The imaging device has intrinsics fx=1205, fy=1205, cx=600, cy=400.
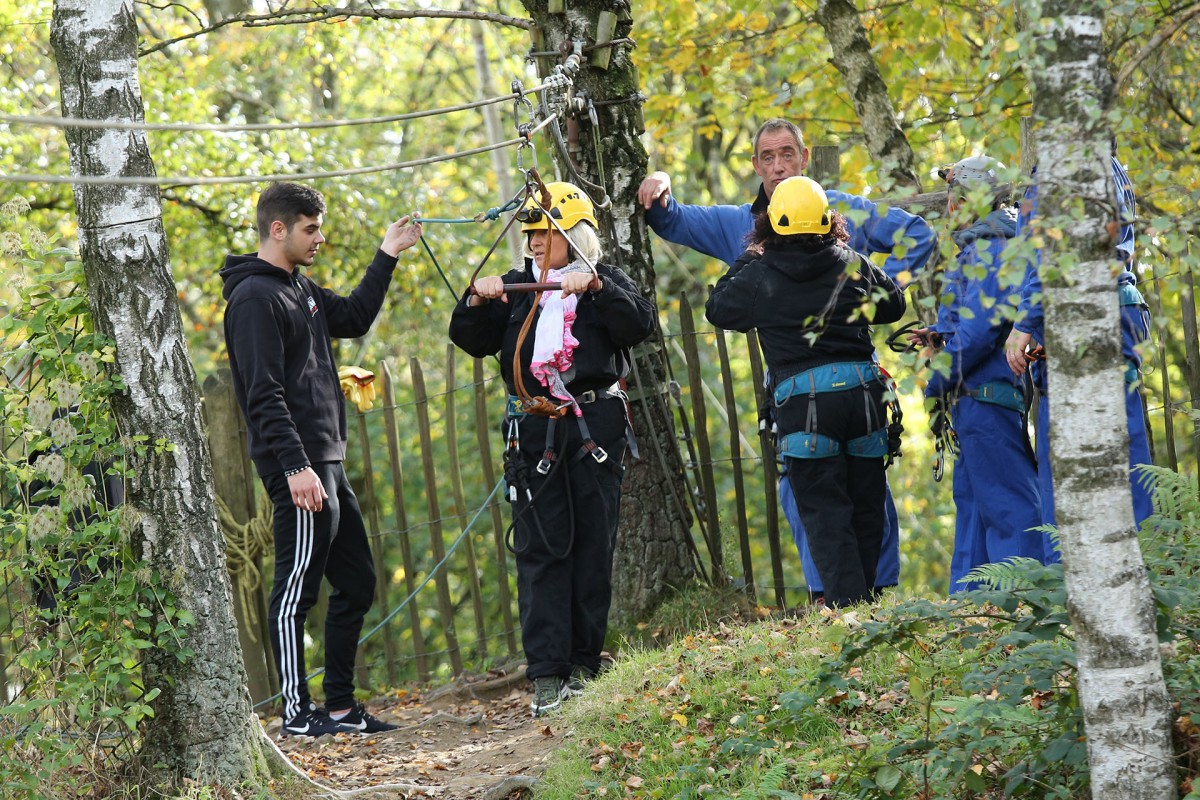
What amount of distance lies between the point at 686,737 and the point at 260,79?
1345cm

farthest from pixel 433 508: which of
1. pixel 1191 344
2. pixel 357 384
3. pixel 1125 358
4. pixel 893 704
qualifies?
pixel 1191 344

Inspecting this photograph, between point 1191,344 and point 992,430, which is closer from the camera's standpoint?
point 992,430

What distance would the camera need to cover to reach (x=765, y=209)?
5555mm

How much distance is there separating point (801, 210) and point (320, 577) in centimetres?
264

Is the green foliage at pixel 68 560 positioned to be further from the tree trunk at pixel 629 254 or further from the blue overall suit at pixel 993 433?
the blue overall suit at pixel 993 433

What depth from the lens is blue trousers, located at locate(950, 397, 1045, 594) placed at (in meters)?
5.03

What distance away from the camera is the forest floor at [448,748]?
458 cm

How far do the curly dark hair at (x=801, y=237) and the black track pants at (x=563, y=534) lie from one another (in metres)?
0.96

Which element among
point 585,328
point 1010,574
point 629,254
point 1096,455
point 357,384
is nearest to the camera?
point 1096,455

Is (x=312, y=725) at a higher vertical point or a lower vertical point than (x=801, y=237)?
lower

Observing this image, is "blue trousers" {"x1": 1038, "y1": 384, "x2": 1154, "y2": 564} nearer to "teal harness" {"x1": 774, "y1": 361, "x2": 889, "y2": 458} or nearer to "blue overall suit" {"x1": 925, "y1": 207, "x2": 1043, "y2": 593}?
"blue overall suit" {"x1": 925, "y1": 207, "x2": 1043, "y2": 593}

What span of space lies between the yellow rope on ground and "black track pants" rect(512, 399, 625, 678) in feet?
7.21

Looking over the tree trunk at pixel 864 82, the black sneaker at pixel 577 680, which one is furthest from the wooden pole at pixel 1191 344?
the black sneaker at pixel 577 680

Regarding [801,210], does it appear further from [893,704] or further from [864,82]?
[864,82]
